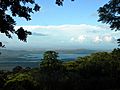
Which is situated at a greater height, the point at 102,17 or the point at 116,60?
the point at 102,17

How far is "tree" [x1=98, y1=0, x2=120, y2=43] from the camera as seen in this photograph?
33.4 m

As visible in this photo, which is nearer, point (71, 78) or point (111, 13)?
point (71, 78)

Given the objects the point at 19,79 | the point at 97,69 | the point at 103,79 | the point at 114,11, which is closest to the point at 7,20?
the point at 19,79

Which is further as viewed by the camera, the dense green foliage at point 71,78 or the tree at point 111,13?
the tree at point 111,13

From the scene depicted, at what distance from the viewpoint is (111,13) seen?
1347 inches

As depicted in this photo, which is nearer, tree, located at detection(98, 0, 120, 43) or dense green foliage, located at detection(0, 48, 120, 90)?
dense green foliage, located at detection(0, 48, 120, 90)

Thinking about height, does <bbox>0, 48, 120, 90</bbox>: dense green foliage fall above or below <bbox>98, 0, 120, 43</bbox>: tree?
below

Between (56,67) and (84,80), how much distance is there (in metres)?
5.04

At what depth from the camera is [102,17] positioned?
115 feet

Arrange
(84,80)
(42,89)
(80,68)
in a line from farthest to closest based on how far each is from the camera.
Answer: (80,68)
(84,80)
(42,89)

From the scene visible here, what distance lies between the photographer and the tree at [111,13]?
33.4m

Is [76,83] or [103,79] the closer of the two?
[76,83]

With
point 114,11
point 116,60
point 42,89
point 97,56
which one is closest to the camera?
point 42,89

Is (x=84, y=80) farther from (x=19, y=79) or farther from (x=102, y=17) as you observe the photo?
(x=102, y=17)
